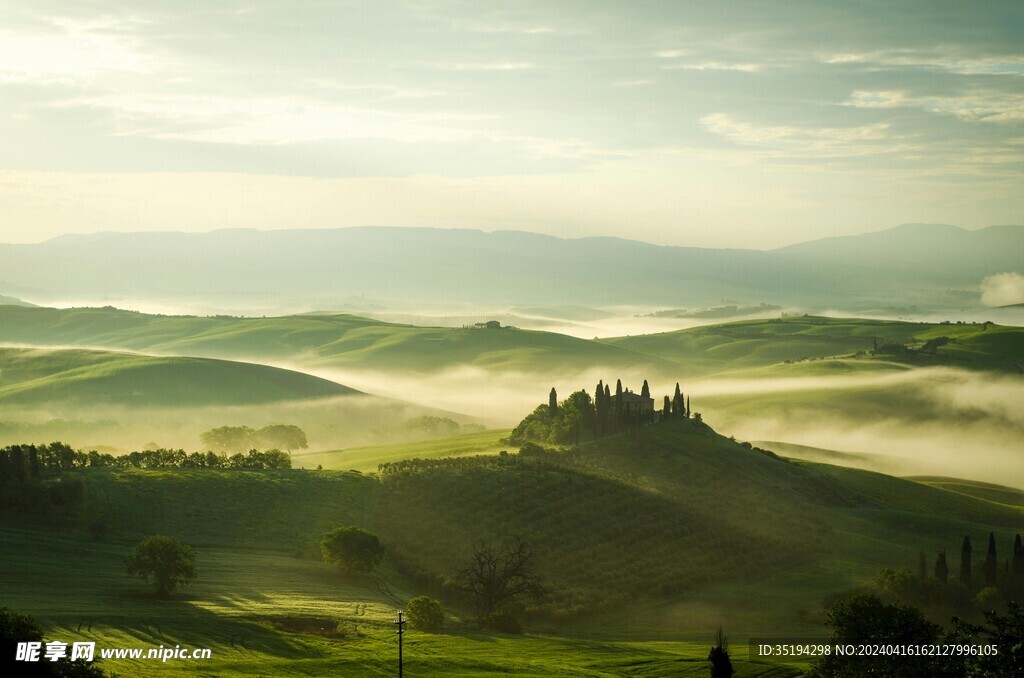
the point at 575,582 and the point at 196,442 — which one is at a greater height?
the point at 196,442

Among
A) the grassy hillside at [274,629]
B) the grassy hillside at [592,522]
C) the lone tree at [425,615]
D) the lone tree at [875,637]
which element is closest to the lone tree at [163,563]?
the grassy hillside at [274,629]

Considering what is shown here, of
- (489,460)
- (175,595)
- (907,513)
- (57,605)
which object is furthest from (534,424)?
(57,605)

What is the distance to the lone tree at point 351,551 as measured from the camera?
83.8 meters

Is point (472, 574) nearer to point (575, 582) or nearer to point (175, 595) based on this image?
point (575, 582)

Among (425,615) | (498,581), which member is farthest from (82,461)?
(425,615)

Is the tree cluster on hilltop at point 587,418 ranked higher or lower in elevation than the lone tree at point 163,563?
higher

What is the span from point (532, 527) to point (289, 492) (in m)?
24.4

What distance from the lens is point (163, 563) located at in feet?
238

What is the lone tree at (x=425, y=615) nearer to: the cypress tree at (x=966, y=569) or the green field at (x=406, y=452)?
the cypress tree at (x=966, y=569)

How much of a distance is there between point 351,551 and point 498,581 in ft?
42.1

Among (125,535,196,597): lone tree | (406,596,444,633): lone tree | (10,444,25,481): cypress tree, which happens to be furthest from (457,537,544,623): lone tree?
(10,444,25,481): cypress tree

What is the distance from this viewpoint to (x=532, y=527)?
313 ft

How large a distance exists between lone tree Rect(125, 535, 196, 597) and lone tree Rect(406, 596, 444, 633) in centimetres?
1615

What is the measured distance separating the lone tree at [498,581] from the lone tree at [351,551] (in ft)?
24.3
